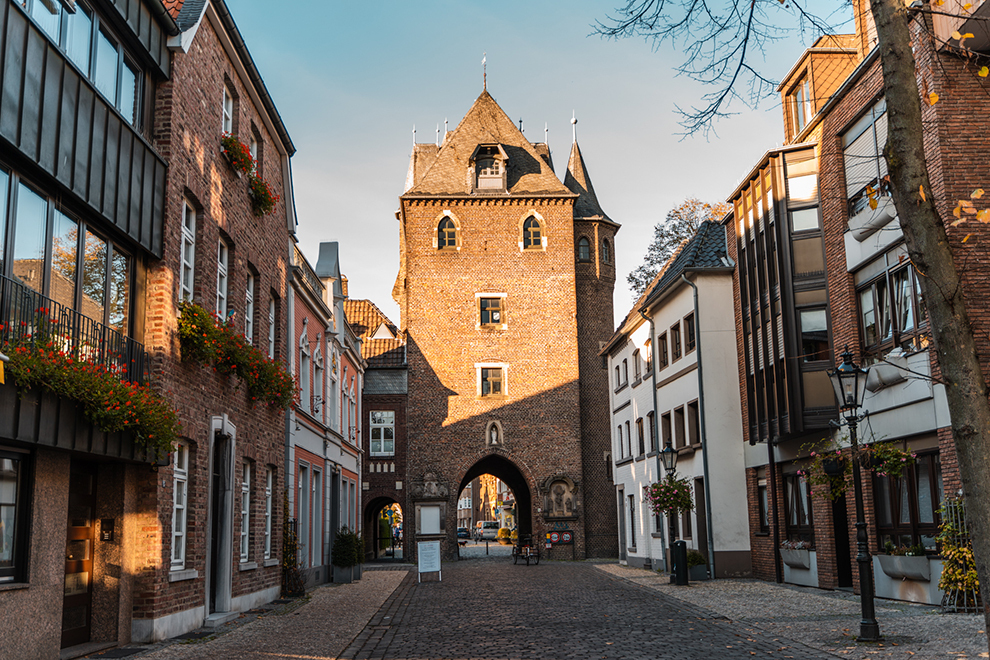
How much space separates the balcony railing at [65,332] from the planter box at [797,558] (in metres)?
14.3

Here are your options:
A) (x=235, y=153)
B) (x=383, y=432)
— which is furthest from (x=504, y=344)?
(x=235, y=153)

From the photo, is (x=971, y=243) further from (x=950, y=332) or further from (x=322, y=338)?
(x=322, y=338)

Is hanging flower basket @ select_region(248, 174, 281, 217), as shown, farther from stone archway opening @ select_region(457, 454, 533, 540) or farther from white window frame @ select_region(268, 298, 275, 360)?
stone archway opening @ select_region(457, 454, 533, 540)

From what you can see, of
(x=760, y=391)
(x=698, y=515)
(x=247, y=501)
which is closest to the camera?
(x=247, y=501)

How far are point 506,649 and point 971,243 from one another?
932cm

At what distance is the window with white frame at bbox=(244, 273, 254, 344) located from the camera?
16362 mm

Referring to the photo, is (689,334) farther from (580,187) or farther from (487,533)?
(487,533)

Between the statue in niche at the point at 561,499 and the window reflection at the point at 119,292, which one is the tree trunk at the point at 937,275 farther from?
the statue in niche at the point at 561,499

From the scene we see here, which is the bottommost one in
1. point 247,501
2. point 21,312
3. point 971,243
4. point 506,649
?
point 506,649

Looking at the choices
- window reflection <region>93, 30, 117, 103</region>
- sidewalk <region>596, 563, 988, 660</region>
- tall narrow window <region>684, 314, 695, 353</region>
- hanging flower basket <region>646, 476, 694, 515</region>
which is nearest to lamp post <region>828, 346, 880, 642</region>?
sidewalk <region>596, 563, 988, 660</region>

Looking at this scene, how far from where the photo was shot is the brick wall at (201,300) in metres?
11.5

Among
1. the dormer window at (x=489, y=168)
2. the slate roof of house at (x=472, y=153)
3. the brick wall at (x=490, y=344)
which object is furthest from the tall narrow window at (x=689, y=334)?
the dormer window at (x=489, y=168)

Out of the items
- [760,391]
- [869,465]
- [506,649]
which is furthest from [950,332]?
[760,391]

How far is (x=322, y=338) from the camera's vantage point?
25.1 m
